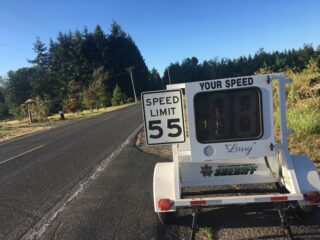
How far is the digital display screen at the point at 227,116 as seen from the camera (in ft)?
14.5

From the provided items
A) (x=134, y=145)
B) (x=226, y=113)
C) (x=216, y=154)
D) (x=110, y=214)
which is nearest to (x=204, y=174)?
(x=216, y=154)

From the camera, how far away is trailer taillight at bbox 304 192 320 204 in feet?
13.4

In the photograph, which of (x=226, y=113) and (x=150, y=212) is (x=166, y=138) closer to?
(x=226, y=113)

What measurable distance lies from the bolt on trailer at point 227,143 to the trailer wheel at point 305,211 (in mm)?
10

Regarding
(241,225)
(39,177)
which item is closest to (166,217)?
(241,225)

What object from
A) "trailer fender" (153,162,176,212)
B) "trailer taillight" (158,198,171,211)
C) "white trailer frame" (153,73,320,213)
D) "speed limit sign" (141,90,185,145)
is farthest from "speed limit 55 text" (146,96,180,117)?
"trailer taillight" (158,198,171,211)

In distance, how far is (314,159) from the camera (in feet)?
23.4

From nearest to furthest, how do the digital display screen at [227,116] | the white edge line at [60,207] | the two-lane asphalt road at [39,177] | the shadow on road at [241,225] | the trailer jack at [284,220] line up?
1. the trailer jack at [284,220]
2. the shadow on road at [241,225]
3. the digital display screen at [227,116]
4. the white edge line at [60,207]
5. the two-lane asphalt road at [39,177]

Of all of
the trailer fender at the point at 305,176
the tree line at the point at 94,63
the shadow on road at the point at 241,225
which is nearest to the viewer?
the trailer fender at the point at 305,176

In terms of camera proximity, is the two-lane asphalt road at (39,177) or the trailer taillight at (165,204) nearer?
the trailer taillight at (165,204)

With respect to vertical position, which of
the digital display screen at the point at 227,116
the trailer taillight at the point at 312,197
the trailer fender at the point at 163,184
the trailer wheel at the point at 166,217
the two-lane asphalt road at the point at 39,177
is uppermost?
the digital display screen at the point at 227,116

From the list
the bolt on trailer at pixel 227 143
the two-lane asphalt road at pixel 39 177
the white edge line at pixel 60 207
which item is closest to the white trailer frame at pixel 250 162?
the bolt on trailer at pixel 227 143

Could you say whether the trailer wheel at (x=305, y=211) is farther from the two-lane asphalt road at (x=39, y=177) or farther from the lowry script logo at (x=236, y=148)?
the two-lane asphalt road at (x=39, y=177)

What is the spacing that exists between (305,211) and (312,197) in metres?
0.40
